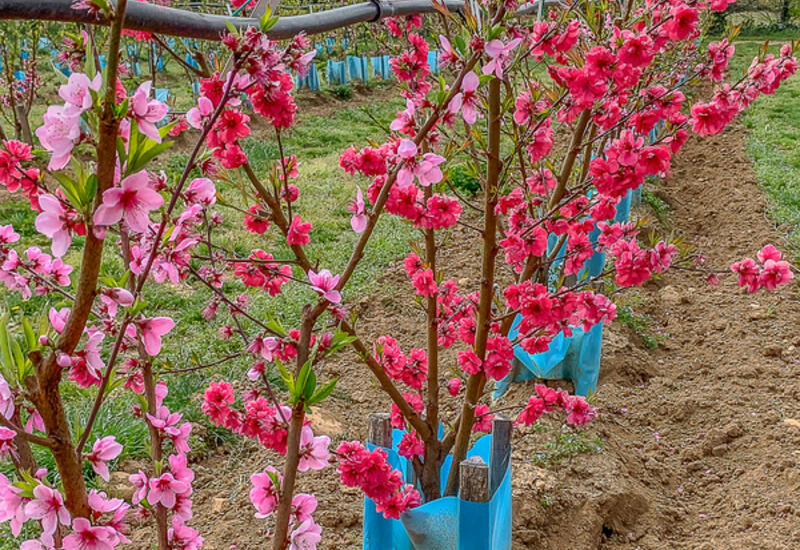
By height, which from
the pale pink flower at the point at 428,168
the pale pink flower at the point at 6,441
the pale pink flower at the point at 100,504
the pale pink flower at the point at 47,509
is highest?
the pale pink flower at the point at 428,168

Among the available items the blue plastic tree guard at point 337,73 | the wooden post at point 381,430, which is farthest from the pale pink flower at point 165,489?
the blue plastic tree guard at point 337,73

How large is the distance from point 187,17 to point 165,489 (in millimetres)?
828

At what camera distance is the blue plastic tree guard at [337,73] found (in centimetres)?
1295

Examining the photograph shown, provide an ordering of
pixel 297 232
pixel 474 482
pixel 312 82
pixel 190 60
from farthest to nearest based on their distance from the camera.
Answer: pixel 312 82
pixel 190 60
pixel 474 482
pixel 297 232

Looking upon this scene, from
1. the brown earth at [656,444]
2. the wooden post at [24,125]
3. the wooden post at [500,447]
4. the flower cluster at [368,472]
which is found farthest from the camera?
the wooden post at [24,125]

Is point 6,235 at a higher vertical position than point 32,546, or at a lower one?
higher

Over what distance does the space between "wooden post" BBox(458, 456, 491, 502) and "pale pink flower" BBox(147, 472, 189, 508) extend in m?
1.00

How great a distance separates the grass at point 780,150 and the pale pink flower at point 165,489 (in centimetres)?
557

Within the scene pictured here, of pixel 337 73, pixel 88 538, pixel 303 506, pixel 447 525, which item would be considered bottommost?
pixel 447 525

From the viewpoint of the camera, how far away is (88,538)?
94 centimetres

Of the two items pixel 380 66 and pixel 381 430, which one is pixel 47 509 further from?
pixel 380 66

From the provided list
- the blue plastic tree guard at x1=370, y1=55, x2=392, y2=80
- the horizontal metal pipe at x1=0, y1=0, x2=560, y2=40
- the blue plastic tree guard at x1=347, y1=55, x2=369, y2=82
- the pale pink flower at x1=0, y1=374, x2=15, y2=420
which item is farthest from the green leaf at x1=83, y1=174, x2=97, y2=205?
the blue plastic tree guard at x1=370, y1=55, x2=392, y2=80

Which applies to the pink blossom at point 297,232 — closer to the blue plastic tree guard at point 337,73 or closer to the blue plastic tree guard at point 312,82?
the blue plastic tree guard at point 312,82

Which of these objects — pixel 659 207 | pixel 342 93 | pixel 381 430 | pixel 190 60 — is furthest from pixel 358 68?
pixel 381 430
